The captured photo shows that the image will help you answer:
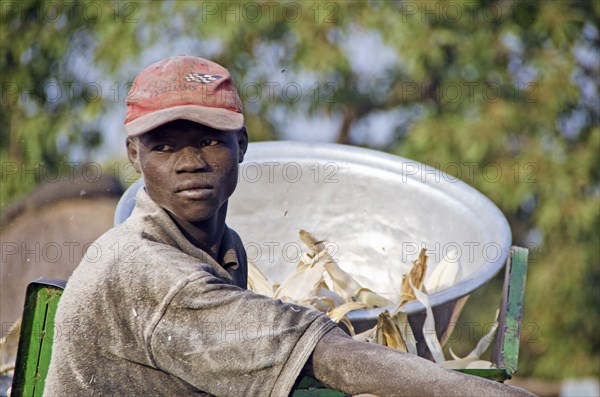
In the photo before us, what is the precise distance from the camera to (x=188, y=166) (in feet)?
6.16

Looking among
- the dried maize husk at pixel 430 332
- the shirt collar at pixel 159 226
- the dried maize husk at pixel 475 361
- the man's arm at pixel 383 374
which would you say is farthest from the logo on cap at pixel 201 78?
the dried maize husk at pixel 475 361

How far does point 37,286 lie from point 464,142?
219 inches

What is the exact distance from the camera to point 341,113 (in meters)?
8.05

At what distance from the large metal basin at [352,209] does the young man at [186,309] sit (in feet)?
4.44

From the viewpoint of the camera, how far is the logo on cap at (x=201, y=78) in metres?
1.87

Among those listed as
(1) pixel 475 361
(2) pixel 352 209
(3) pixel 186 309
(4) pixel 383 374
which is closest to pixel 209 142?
(3) pixel 186 309

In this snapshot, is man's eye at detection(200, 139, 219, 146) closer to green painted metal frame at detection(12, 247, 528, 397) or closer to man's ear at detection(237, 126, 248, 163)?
man's ear at detection(237, 126, 248, 163)

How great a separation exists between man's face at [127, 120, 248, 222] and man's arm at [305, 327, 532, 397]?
39cm

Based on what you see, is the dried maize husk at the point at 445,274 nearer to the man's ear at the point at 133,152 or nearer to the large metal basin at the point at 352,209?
the large metal basin at the point at 352,209

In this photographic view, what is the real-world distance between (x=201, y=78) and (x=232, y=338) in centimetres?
50

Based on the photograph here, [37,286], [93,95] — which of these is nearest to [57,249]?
[37,286]

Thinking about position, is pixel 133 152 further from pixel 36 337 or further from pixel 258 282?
pixel 258 282

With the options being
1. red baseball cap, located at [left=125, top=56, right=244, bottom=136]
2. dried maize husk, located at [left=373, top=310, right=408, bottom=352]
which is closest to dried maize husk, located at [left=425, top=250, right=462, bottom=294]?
dried maize husk, located at [left=373, top=310, right=408, bottom=352]

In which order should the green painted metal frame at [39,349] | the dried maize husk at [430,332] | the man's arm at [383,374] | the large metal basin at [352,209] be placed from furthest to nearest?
the large metal basin at [352,209] → the dried maize husk at [430,332] → the green painted metal frame at [39,349] → the man's arm at [383,374]
